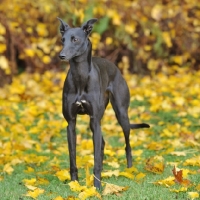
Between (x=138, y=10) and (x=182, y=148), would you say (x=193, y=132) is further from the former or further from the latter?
(x=138, y=10)

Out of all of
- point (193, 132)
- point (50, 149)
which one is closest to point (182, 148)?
point (193, 132)

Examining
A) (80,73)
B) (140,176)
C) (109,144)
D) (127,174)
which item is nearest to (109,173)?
(127,174)

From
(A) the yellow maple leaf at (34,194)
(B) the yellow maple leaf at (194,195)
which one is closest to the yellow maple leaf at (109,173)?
(A) the yellow maple leaf at (34,194)

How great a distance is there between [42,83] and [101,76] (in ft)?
15.8

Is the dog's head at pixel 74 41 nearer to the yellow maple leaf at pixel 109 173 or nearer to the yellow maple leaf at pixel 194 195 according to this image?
the yellow maple leaf at pixel 109 173

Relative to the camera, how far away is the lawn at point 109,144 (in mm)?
4715

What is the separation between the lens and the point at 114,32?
10.3 m

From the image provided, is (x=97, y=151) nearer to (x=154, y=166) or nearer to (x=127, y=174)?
(x=127, y=174)

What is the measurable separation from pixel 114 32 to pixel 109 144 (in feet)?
13.0

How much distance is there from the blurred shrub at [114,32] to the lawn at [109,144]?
1.26ft

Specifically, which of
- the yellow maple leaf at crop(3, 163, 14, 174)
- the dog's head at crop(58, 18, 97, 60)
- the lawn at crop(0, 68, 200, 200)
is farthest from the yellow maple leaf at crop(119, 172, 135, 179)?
the dog's head at crop(58, 18, 97, 60)

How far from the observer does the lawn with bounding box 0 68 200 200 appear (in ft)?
15.5

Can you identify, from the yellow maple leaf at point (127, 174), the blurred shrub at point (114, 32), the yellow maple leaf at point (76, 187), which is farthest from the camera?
the blurred shrub at point (114, 32)

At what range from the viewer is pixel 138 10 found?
1051cm
